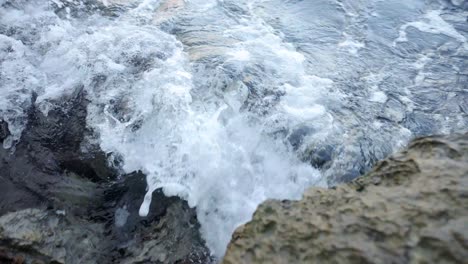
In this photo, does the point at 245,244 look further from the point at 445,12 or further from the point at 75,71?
the point at 445,12

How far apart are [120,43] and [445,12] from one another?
6663 mm

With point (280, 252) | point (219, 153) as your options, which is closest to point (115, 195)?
point (219, 153)

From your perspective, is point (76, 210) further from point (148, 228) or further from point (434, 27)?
point (434, 27)

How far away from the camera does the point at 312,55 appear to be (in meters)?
5.96

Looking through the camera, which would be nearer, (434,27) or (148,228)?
(148,228)

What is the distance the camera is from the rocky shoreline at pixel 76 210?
3.19 meters

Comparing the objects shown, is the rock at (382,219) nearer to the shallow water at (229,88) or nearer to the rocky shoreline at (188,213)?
the rocky shoreline at (188,213)

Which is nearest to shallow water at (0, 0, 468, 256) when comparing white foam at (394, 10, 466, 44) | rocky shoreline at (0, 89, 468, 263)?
white foam at (394, 10, 466, 44)

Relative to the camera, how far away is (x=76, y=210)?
3.55 m

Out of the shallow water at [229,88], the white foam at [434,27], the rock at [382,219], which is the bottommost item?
the shallow water at [229,88]

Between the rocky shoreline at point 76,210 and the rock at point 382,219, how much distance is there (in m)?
1.08

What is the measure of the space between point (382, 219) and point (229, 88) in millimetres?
2998

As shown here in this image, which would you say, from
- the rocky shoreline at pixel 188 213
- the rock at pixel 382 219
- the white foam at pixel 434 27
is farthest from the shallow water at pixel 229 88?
the rock at pixel 382 219

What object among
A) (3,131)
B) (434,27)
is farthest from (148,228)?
(434,27)
